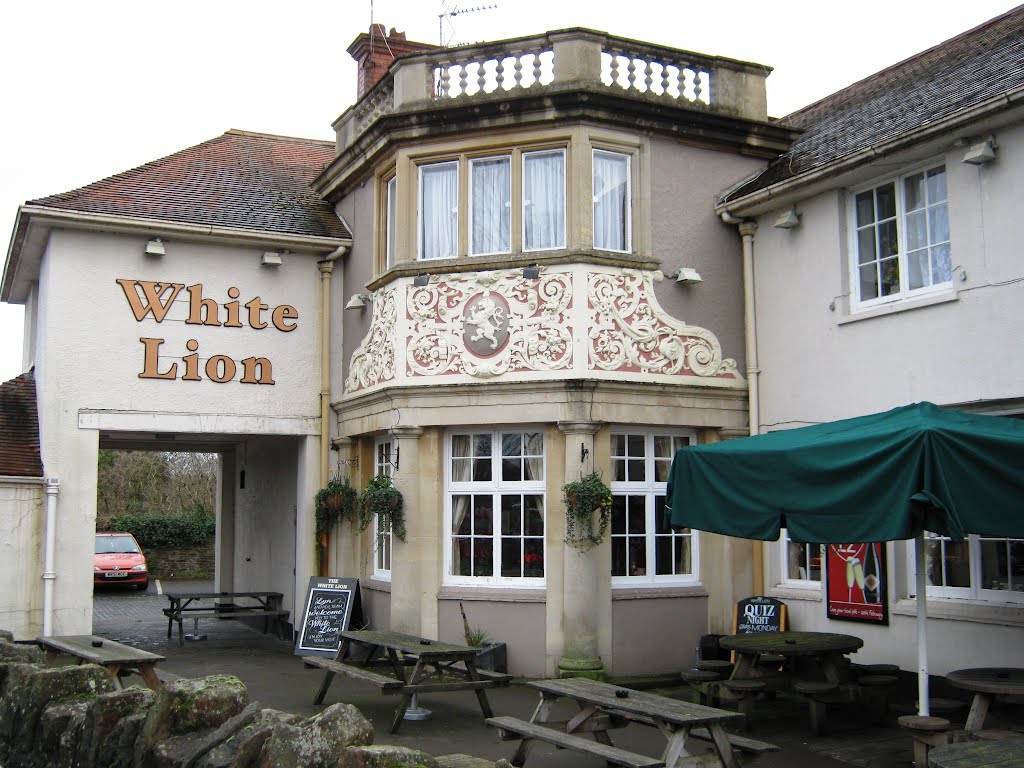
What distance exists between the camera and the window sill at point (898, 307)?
1085 cm

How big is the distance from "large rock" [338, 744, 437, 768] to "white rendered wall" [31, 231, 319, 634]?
31.7 ft

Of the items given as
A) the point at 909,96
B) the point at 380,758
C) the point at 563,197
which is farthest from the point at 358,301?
the point at 380,758

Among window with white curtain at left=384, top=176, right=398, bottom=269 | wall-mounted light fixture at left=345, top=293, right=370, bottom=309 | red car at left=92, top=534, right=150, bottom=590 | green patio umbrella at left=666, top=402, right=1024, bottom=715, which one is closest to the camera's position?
green patio umbrella at left=666, top=402, right=1024, bottom=715

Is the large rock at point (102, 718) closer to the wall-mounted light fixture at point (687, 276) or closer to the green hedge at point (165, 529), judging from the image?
the wall-mounted light fixture at point (687, 276)

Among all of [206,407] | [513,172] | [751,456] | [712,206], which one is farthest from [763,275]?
[206,407]

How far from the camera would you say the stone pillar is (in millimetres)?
12914

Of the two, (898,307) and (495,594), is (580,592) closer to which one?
(495,594)

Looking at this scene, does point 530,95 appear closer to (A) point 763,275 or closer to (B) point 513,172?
(B) point 513,172

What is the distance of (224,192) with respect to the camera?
16094mm

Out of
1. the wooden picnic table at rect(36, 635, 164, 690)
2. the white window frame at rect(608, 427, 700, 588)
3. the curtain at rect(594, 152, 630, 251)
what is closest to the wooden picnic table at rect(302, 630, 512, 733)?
the wooden picnic table at rect(36, 635, 164, 690)

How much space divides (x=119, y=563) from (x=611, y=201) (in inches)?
749

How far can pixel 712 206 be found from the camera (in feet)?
45.1

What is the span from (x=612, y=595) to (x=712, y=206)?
4878 mm

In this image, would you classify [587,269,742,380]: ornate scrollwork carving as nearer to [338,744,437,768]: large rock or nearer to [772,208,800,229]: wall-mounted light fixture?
[772,208,800,229]: wall-mounted light fixture
